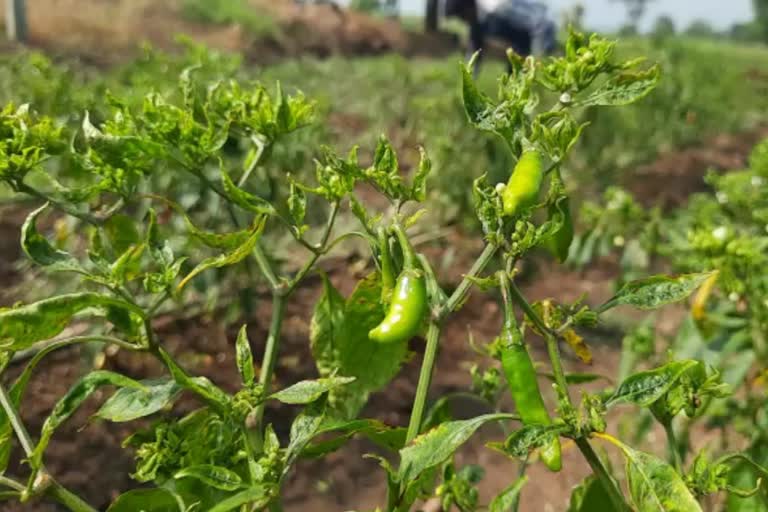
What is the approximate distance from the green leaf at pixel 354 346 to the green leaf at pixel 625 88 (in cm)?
31

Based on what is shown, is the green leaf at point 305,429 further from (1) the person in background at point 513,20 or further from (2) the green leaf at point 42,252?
(1) the person in background at point 513,20

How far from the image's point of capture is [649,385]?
2.74ft

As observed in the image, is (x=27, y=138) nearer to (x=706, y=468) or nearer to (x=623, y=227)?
(x=706, y=468)

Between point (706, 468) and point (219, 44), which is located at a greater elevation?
point (706, 468)

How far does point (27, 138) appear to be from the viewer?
95 centimetres

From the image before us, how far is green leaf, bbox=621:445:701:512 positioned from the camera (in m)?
0.78

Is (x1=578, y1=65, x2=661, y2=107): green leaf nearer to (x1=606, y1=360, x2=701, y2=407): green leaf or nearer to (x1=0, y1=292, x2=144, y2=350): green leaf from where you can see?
(x1=606, y1=360, x2=701, y2=407): green leaf

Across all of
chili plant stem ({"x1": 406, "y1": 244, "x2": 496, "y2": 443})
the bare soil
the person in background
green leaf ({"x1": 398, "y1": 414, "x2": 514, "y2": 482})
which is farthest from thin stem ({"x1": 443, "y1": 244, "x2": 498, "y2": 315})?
the person in background

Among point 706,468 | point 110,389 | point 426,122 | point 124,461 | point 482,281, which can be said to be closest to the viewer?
point 482,281

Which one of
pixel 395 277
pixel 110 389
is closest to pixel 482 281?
pixel 395 277

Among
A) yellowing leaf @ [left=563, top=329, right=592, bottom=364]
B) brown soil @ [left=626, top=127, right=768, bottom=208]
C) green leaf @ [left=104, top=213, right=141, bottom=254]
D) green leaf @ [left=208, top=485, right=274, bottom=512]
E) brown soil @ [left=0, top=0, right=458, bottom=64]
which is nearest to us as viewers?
green leaf @ [left=208, top=485, right=274, bottom=512]

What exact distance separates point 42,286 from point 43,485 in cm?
174

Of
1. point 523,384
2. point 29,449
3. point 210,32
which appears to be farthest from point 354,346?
point 210,32

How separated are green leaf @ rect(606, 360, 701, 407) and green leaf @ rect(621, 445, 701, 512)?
1.8 inches
